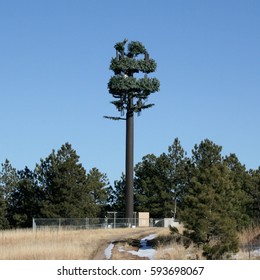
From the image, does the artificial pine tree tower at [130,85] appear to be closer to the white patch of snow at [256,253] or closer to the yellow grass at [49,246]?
the yellow grass at [49,246]

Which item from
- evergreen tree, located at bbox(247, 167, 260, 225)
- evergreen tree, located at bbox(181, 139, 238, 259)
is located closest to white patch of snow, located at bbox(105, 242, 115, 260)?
evergreen tree, located at bbox(181, 139, 238, 259)

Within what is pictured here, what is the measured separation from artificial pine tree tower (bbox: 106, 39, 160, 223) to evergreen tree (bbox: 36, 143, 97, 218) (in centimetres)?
523

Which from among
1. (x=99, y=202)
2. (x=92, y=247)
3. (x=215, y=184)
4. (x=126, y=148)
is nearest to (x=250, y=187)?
(x=92, y=247)

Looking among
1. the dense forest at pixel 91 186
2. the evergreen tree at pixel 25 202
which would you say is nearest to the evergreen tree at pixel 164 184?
the dense forest at pixel 91 186

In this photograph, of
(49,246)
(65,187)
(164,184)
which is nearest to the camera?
(49,246)

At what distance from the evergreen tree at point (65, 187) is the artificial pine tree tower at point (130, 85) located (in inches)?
206

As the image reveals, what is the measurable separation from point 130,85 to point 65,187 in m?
14.3

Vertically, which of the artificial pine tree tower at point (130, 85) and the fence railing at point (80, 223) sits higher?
the artificial pine tree tower at point (130, 85)

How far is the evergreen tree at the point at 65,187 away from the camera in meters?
67.4

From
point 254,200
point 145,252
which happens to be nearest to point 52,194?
point 254,200

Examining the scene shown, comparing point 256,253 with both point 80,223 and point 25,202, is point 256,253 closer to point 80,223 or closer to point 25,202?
point 80,223

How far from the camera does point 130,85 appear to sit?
233 ft

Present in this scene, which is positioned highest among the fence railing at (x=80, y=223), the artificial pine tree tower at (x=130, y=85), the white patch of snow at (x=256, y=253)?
the artificial pine tree tower at (x=130, y=85)

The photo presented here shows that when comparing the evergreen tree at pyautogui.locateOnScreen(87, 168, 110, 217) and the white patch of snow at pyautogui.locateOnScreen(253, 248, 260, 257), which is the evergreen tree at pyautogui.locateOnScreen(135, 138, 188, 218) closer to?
the evergreen tree at pyautogui.locateOnScreen(87, 168, 110, 217)
